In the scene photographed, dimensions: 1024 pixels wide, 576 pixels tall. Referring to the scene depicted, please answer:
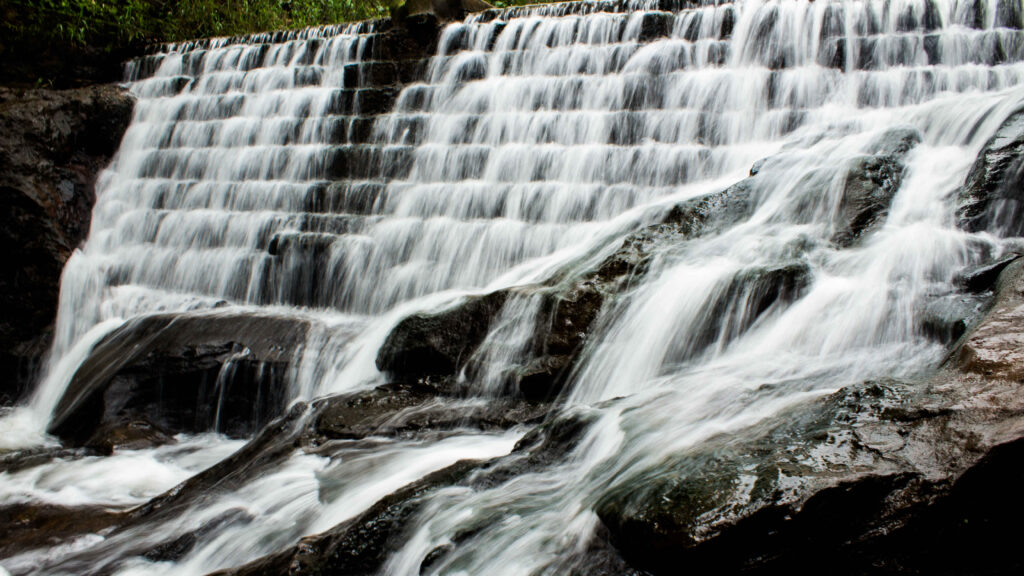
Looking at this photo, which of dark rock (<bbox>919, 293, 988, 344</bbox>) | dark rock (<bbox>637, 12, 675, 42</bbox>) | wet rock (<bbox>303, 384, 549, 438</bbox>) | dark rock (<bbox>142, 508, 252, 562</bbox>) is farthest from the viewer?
dark rock (<bbox>637, 12, 675, 42</bbox>)

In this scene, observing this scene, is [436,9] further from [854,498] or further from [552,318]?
[854,498]

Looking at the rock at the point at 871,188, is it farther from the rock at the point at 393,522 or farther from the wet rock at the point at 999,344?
the rock at the point at 393,522

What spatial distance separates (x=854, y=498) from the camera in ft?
7.38

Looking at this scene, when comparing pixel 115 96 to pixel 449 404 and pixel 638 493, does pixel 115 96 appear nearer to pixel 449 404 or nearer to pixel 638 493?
pixel 449 404

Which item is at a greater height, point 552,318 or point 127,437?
point 552,318

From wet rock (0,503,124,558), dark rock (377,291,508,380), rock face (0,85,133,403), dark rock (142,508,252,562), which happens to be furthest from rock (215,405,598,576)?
rock face (0,85,133,403)

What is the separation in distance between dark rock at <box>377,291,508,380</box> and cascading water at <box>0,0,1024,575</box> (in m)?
0.15

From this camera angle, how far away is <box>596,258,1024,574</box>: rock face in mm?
2193

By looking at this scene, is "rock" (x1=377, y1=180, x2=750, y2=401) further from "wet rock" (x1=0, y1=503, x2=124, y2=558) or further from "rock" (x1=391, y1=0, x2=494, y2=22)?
"rock" (x1=391, y1=0, x2=494, y2=22)

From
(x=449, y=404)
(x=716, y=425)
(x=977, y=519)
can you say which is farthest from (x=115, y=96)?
(x=977, y=519)

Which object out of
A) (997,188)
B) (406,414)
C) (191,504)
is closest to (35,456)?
(191,504)

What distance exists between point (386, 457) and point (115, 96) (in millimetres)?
8753

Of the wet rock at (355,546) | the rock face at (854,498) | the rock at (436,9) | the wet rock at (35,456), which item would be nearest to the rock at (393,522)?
the wet rock at (355,546)

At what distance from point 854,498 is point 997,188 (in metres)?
3.20
